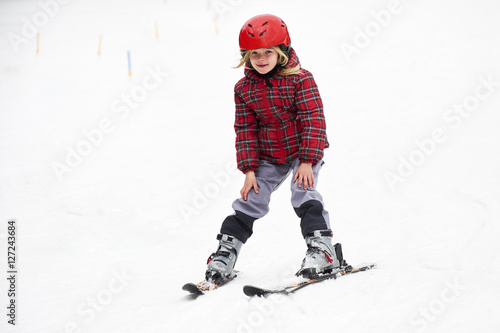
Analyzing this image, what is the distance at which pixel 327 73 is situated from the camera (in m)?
9.72

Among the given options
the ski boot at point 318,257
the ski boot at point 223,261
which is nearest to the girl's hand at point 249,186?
the ski boot at point 223,261

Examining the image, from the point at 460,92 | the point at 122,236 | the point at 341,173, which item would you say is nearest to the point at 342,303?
the point at 122,236

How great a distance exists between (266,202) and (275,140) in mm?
408

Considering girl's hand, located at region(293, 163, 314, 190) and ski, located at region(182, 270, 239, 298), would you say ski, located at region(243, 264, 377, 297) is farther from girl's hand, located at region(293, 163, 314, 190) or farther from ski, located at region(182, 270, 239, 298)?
girl's hand, located at region(293, 163, 314, 190)

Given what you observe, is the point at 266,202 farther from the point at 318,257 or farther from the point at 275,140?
the point at 318,257

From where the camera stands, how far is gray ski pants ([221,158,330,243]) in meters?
2.95

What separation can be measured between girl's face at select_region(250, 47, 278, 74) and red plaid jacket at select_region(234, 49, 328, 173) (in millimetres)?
80

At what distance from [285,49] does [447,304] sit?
1.69m

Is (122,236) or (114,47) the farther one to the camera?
(114,47)

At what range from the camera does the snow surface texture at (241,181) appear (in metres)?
2.57

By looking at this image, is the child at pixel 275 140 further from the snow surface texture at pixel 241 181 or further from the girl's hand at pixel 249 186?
the snow surface texture at pixel 241 181

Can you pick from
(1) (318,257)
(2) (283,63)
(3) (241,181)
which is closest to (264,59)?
(2) (283,63)

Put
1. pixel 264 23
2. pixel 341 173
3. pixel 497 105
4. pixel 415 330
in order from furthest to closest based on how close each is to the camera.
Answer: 1. pixel 497 105
2. pixel 341 173
3. pixel 264 23
4. pixel 415 330

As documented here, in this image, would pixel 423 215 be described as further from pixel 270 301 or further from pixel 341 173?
pixel 270 301
